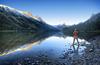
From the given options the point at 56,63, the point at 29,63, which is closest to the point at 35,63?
the point at 29,63

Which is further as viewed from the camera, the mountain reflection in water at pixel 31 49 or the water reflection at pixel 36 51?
the mountain reflection in water at pixel 31 49

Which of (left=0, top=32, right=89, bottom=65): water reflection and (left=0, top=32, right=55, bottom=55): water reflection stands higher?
(left=0, top=32, right=55, bottom=55): water reflection

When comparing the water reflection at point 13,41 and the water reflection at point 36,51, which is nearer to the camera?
the water reflection at point 36,51

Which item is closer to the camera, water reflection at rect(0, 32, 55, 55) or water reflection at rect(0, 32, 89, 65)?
water reflection at rect(0, 32, 89, 65)

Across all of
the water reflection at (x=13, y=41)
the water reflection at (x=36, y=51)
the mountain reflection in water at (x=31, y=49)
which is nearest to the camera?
the water reflection at (x=36, y=51)

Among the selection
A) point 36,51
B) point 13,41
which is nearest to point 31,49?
point 36,51

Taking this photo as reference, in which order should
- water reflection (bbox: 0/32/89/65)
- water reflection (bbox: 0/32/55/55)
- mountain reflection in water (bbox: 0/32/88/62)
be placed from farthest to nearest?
1. water reflection (bbox: 0/32/55/55)
2. mountain reflection in water (bbox: 0/32/88/62)
3. water reflection (bbox: 0/32/89/65)

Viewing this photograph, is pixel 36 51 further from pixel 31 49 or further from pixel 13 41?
pixel 13 41

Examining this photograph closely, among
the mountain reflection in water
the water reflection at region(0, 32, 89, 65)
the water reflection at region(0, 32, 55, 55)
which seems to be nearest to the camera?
the water reflection at region(0, 32, 89, 65)

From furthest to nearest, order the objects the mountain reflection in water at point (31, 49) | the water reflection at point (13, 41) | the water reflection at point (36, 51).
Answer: the water reflection at point (13, 41) → the mountain reflection in water at point (31, 49) → the water reflection at point (36, 51)

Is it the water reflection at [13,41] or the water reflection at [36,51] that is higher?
the water reflection at [13,41]

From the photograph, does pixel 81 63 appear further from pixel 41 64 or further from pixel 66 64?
pixel 41 64

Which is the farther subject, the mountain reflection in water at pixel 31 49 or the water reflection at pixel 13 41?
the water reflection at pixel 13 41

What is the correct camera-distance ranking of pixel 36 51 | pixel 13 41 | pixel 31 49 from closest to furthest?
pixel 36 51, pixel 31 49, pixel 13 41
